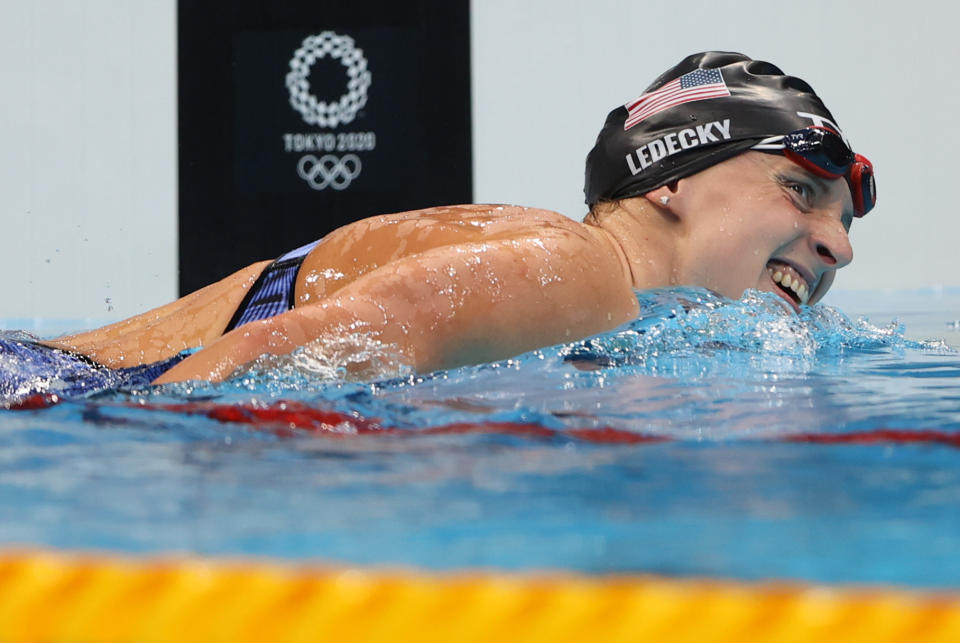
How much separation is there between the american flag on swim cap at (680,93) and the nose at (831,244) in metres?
0.40

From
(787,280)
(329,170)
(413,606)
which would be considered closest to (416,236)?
(787,280)

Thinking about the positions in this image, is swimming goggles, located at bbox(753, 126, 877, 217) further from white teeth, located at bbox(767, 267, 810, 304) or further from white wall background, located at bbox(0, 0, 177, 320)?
white wall background, located at bbox(0, 0, 177, 320)

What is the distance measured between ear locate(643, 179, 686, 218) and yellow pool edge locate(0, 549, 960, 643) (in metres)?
1.59

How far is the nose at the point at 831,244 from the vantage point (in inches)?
89.9

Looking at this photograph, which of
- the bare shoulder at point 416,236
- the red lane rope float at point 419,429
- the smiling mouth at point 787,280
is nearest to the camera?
the red lane rope float at point 419,429

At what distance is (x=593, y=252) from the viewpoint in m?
1.82

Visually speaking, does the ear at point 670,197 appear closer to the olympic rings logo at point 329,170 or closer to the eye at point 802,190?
the eye at point 802,190

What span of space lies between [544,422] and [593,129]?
19.6ft

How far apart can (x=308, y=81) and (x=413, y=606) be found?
252 inches

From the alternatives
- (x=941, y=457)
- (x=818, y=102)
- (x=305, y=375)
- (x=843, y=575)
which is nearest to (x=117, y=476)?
(x=305, y=375)

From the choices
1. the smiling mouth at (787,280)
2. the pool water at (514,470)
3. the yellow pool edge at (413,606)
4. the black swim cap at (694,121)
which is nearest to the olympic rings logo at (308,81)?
the black swim cap at (694,121)

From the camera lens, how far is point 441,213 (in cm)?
207

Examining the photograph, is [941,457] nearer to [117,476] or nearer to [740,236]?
[117,476]

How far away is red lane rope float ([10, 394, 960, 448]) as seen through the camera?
1257 mm
